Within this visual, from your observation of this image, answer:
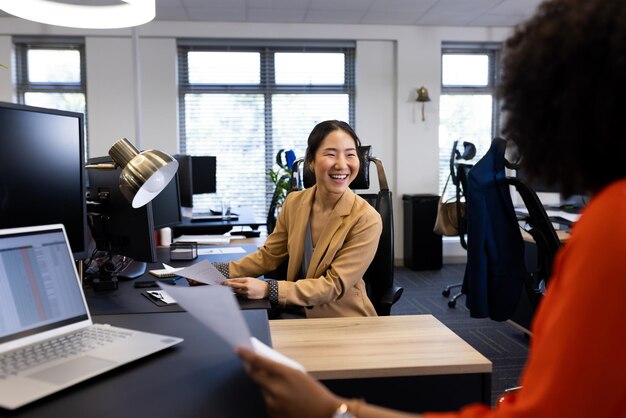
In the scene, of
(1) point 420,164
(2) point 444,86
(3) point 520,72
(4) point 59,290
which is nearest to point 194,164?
(1) point 420,164

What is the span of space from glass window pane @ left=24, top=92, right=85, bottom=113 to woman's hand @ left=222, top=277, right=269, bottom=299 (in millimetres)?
4573

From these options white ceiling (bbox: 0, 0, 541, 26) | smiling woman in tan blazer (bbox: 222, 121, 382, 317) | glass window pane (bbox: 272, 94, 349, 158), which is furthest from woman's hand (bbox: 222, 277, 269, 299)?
glass window pane (bbox: 272, 94, 349, 158)

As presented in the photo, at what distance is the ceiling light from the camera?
195cm

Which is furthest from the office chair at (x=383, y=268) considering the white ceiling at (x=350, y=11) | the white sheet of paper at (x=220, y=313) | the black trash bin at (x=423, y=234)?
the black trash bin at (x=423, y=234)

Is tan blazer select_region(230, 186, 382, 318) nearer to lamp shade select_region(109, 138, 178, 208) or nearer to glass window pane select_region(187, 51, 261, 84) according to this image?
lamp shade select_region(109, 138, 178, 208)

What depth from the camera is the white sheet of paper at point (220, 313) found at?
72cm

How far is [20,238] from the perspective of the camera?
1.10m

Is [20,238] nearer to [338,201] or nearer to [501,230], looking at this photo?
[338,201]

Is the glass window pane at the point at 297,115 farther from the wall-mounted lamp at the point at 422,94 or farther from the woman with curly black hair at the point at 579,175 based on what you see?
the woman with curly black hair at the point at 579,175

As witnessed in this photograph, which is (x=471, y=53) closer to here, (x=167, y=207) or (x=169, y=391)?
(x=167, y=207)

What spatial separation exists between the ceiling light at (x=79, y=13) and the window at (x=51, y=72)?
365 cm

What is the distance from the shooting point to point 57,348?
105cm

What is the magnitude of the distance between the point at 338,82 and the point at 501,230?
3.96 m

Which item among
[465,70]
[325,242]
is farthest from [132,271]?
[465,70]
